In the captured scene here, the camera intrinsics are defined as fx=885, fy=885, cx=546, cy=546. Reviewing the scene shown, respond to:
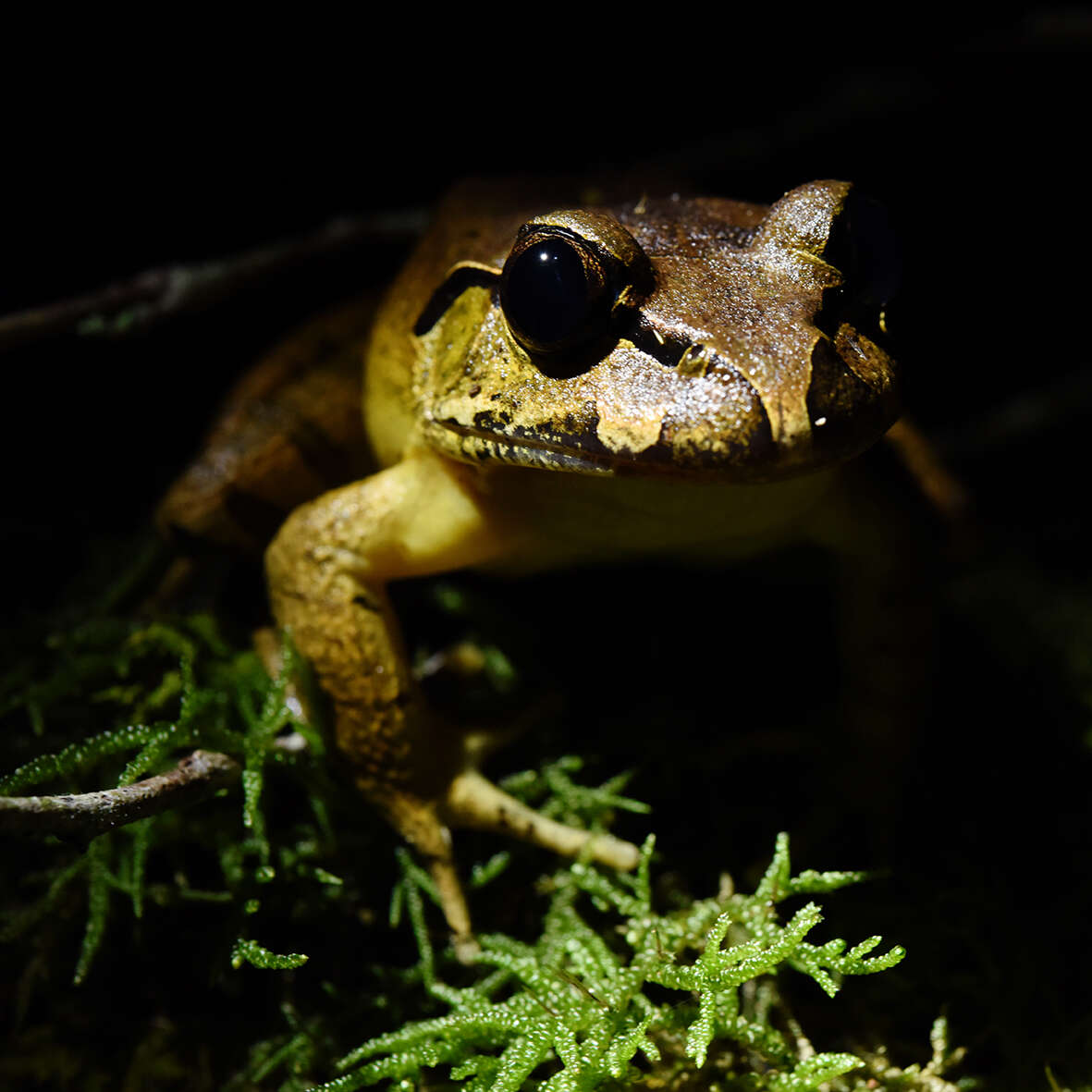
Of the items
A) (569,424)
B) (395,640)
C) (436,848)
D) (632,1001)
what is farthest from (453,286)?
(632,1001)

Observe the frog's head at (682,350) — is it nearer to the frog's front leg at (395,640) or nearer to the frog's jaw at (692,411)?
the frog's jaw at (692,411)

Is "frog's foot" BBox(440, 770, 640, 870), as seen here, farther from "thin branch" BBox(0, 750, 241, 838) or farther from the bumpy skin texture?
"thin branch" BBox(0, 750, 241, 838)

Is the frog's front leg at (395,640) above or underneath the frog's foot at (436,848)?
above

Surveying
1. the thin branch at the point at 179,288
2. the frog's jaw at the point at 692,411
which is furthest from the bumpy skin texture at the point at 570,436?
the thin branch at the point at 179,288

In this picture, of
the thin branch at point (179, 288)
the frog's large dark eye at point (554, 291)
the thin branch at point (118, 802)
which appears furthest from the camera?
the thin branch at point (179, 288)

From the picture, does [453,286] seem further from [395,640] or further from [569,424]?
[395,640]

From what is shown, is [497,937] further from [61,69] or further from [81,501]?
[61,69]

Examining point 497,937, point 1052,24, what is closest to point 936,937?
point 497,937
